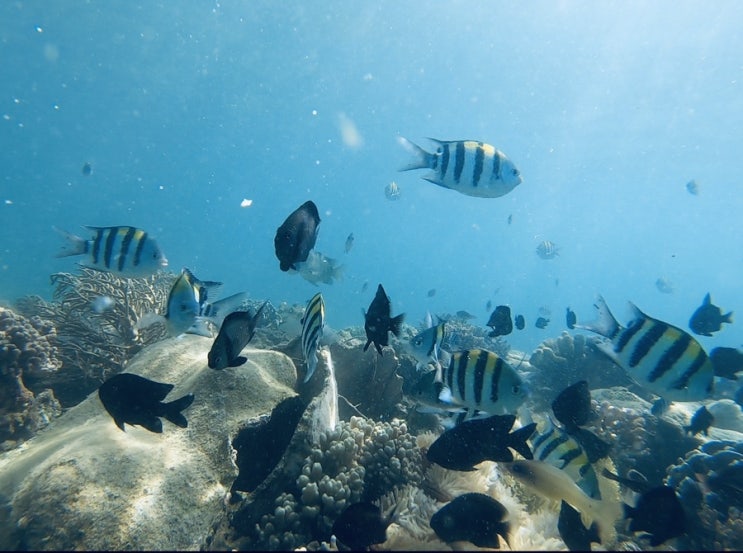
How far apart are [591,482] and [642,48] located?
197ft

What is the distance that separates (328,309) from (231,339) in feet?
168

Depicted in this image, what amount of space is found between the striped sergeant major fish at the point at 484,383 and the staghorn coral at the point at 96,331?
18.7 feet

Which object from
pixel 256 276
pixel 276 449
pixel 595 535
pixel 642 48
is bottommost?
pixel 256 276

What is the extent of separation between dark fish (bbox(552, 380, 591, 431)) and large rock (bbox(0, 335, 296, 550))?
2827mm

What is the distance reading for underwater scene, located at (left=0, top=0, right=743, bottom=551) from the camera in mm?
2756

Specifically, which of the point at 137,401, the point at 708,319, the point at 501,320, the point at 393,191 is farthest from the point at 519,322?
the point at 393,191

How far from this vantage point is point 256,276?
322ft

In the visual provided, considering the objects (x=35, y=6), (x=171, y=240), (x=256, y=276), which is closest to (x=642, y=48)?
(x=35, y=6)

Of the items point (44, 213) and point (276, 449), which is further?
point (44, 213)

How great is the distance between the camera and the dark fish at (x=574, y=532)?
2.69 meters

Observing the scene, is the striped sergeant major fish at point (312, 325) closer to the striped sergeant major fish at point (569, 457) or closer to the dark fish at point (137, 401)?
the dark fish at point (137, 401)

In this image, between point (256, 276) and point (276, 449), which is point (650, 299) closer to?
point (256, 276)

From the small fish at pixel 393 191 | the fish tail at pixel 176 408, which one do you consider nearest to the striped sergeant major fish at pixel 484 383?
the fish tail at pixel 176 408

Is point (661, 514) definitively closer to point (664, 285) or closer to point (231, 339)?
point (231, 339)
